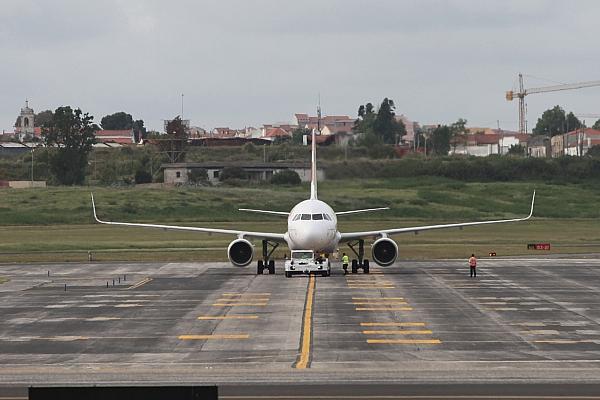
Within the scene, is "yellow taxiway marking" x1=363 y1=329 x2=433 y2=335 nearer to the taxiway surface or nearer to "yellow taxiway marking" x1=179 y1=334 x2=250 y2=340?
the taxiway surface

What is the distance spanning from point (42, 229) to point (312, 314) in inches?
3042

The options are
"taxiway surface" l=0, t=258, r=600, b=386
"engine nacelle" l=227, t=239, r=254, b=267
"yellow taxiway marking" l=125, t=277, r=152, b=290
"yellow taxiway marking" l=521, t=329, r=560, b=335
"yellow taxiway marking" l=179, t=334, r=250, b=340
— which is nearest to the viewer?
"taxiway surface" l=0, t=258, r=600, b=386

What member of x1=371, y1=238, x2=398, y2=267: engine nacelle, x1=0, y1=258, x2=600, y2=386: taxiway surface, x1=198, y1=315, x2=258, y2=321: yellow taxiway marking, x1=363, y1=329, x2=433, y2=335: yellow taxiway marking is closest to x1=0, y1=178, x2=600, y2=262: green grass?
x1=371, y1=238, x2=398, y2=267: engine nacelle

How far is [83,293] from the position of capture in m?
60.8

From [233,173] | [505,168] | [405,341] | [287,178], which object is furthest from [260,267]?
[233,173]

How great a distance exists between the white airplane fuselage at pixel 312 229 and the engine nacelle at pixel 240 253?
10.5 ft

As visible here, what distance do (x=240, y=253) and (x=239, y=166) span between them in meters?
74.2

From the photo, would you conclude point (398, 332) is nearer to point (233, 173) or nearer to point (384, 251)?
point (384, 251)

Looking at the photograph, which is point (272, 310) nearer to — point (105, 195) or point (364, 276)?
point (364, 276)

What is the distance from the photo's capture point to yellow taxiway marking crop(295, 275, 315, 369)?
3503cm

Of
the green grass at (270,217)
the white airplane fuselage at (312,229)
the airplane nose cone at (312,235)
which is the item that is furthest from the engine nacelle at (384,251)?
the green grass at (270,217)

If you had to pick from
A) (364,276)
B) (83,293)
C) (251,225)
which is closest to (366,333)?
(83,293)

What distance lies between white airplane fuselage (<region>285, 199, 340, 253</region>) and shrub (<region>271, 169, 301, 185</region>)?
57.4m

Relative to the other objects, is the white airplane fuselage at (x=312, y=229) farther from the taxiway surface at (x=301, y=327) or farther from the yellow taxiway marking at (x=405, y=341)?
the yellow taxiway marking at (x=405, y=341)
